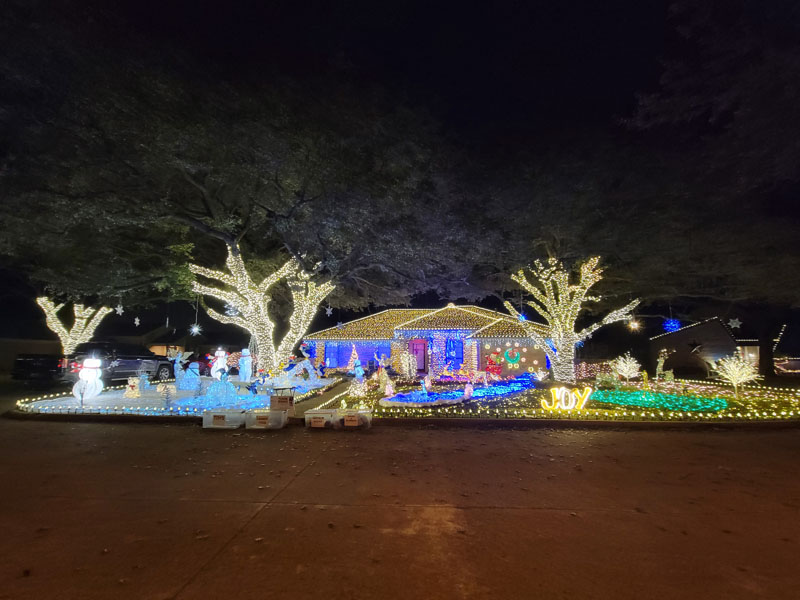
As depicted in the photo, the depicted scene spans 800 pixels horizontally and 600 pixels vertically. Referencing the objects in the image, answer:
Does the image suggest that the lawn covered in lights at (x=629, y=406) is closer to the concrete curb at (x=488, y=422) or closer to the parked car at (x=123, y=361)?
the concrete curb at (x=488, y=422)

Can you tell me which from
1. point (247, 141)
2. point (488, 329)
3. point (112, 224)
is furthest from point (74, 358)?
point (488, 329)

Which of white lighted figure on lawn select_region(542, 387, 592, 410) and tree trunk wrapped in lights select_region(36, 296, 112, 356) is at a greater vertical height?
tree trunk wrapped in lights select_region(36, 296, 112, 356)

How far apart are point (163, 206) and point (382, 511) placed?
12.7 metres

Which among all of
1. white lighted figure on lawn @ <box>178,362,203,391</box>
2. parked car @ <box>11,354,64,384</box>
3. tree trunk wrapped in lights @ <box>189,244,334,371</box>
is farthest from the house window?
parked car @ <box>11,354,64,384</box>

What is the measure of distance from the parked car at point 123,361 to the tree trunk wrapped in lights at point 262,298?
14.3 feet

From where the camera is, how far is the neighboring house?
2228 cm

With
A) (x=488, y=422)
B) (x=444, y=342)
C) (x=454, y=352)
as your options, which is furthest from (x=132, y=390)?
(x=454, y=352)

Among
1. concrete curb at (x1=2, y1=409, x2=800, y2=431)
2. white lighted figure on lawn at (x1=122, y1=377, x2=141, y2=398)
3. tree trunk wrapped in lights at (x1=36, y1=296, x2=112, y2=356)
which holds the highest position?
tree trunk wrapped in lights at (x1=36, y1=296, x2=112, y2=356)

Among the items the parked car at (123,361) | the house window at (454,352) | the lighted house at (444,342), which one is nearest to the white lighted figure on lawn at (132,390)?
the parked car at (123,361)

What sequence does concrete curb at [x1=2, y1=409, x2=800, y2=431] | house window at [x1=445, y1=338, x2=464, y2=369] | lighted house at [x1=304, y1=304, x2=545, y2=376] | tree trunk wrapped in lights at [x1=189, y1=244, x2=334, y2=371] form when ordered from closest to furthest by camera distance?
concrete curb at [x1=2, y1=409, x2=800, y2=431], tree trunk wrapped in lights at [x1=189, y1=244, x2=334, y2=371], lighted house at [x1=304, y1=304, x2=545, y2=376], house window at [x1=445, y1=338, x2=464, y2=369]

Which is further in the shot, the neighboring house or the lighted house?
the neighboring house

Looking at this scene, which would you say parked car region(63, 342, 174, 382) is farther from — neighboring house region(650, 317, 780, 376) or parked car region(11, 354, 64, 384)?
neighboring house region(650, 317, 780, 376)

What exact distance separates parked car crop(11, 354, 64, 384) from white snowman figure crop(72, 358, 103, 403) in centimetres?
609

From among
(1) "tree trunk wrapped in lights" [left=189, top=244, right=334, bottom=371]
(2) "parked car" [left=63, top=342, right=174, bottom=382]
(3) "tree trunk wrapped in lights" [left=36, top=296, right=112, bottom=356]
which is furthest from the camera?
(3) "tree trunk wrapped in lights" [left=36, top=296, right=112, bottom=356]
